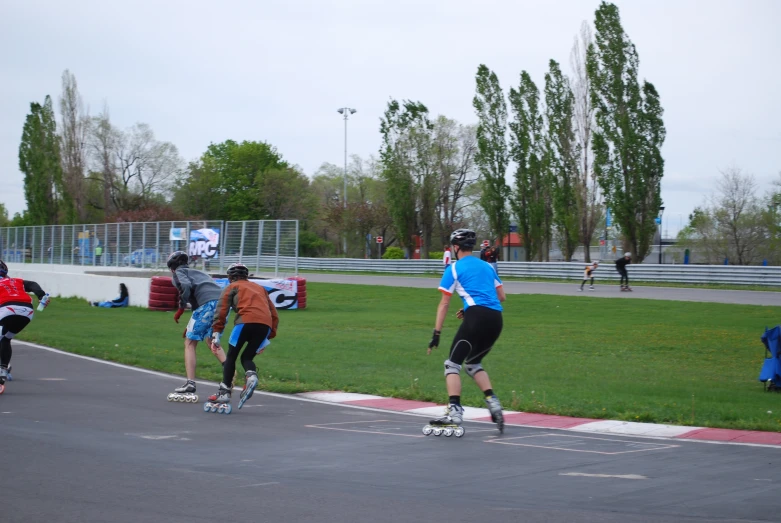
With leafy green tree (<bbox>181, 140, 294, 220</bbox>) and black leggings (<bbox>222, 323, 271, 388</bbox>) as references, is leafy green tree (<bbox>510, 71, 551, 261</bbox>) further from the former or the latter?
black leggings (<bbox>222, 323, 271, 388</bbox>)

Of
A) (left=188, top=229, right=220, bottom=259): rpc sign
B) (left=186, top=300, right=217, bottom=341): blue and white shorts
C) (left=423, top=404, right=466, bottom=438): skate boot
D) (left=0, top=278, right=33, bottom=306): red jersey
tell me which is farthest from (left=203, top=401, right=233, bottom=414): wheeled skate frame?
(left=188, top=229, right=220, bottom=259): rpc sign

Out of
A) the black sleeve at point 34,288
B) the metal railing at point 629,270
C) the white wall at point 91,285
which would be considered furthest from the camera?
the metal railing at point 629,270

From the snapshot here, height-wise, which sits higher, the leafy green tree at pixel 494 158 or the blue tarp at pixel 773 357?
the leafy green tree at pixel 494 158

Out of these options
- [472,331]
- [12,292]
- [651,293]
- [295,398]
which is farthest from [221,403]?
[651,293]

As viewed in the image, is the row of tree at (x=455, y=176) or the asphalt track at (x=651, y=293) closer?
the asphalt track at (x=651, y=293)

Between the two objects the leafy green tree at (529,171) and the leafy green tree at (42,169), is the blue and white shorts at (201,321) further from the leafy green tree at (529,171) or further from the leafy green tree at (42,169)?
the leafy green tree at (42,169)

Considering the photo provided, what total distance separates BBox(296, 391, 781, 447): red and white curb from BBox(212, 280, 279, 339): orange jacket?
5.54ft

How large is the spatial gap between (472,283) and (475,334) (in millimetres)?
493

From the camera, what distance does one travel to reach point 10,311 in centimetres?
1160

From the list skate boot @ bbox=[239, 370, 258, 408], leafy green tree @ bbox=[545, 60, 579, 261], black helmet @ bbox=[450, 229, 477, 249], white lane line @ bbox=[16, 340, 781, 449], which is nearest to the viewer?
white lane line @ bbox=[16, 340, 781, 449]

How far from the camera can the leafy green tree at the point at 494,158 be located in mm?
54875

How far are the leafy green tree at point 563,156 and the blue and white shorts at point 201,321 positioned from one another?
41096mm

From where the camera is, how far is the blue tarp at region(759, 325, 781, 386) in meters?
11.8

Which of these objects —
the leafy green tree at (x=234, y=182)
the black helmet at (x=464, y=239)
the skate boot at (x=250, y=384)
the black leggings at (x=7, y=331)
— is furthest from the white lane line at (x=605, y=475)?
the leafy green tree at (x=234, y=182)
